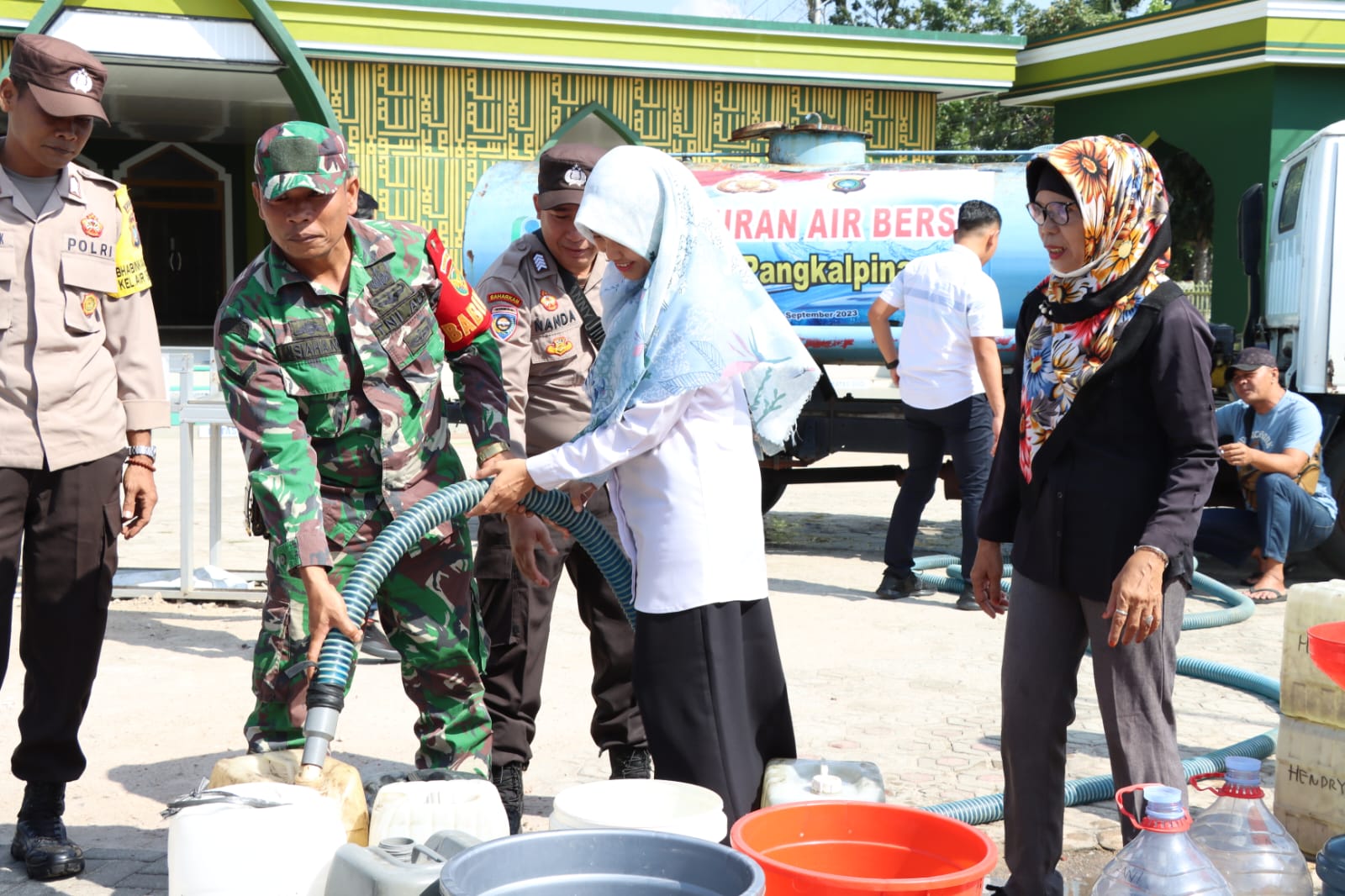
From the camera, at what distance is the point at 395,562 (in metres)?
2.71

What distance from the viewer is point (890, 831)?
2.25 m

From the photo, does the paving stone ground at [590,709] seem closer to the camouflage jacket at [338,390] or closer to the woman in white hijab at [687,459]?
the camouflage jacket at [338,390]

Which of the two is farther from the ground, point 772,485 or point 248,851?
point 248,851

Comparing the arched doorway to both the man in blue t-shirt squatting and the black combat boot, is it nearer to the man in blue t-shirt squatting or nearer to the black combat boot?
the man in blue t-shirt squatting

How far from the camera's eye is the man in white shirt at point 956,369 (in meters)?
6.75

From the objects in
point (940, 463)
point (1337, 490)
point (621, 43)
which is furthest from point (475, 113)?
point (1337, 490)

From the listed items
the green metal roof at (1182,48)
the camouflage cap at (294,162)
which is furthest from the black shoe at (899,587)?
the green metal roof at (1182,48)

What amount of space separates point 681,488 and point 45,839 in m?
2.01

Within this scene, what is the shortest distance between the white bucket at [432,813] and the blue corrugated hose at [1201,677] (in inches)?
54.5

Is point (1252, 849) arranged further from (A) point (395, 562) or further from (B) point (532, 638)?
(B) point (532, 638)

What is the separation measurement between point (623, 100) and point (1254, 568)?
39.4ft

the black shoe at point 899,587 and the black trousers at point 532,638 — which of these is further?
the black shoe at point 899,587

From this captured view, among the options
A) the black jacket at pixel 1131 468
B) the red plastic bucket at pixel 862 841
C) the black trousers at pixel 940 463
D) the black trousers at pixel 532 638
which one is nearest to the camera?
the red plastic bucket at pixel 862 841

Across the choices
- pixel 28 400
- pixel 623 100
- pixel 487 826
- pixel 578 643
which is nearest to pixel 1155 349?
pixel 487 826
